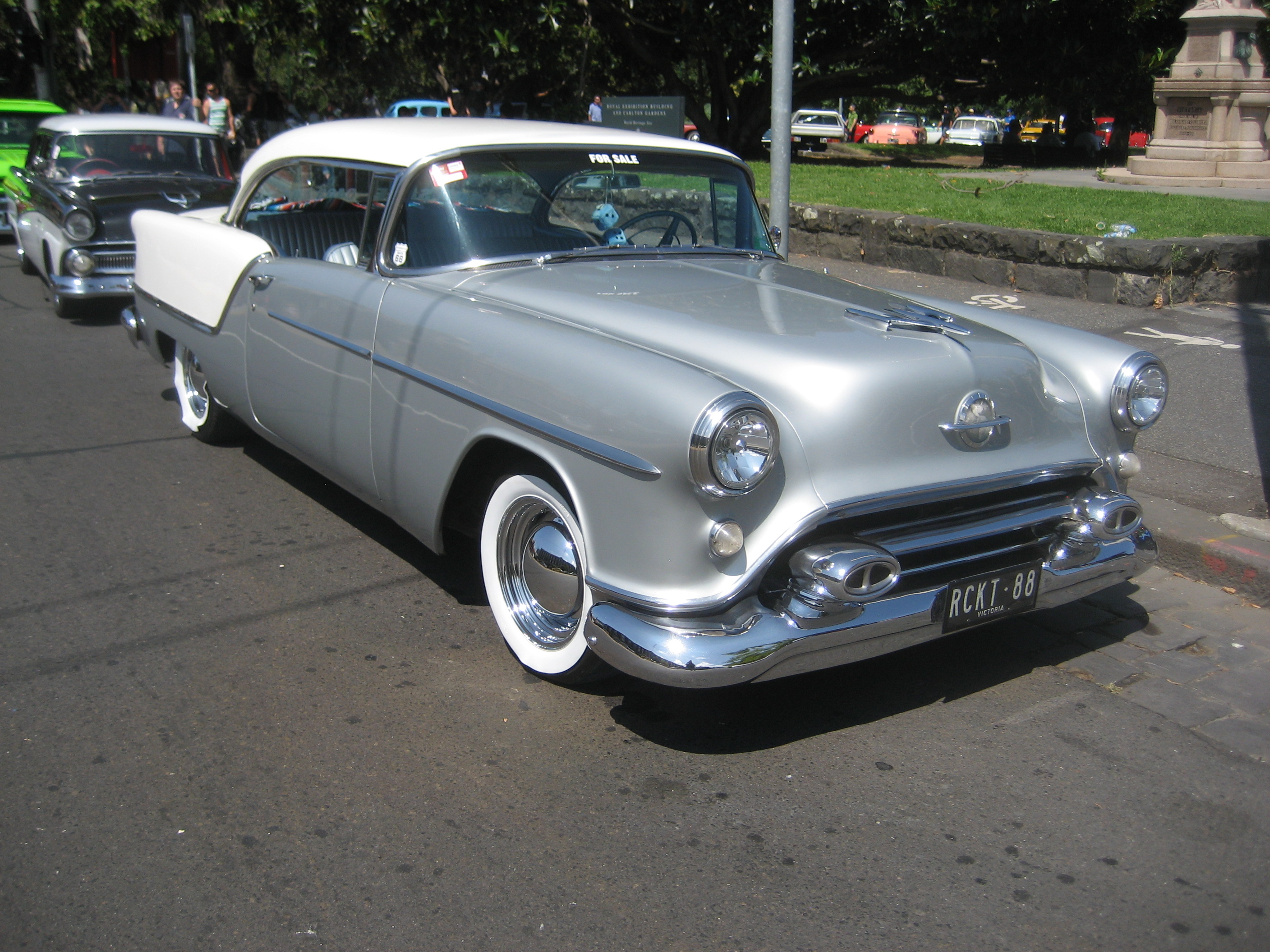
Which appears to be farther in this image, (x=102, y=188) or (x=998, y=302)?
(x=102, y=188)

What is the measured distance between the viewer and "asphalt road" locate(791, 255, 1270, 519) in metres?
4.82

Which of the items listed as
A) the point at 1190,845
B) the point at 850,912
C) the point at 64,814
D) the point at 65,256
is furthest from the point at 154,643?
the point at 65,256

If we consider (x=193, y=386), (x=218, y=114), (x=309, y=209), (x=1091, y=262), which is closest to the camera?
(x=309, y=209)

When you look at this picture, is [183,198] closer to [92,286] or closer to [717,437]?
[92,286]

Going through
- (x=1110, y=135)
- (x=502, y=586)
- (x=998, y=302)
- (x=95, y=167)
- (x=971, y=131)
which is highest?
(x=971, y=131)

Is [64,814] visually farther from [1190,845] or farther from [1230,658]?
[1230,658]

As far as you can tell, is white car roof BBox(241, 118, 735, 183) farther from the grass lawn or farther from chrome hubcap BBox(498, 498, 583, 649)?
the grass lawn

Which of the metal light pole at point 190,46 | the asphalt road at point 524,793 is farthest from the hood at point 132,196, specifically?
the metal light pole at point 190,46

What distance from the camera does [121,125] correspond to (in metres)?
9.38

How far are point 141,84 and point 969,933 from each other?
1358 inches

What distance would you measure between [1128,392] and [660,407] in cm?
170

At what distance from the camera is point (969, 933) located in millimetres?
2266

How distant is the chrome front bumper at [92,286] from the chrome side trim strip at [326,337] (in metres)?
5.11

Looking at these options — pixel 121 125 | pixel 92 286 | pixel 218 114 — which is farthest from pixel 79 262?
pixel 218 114
